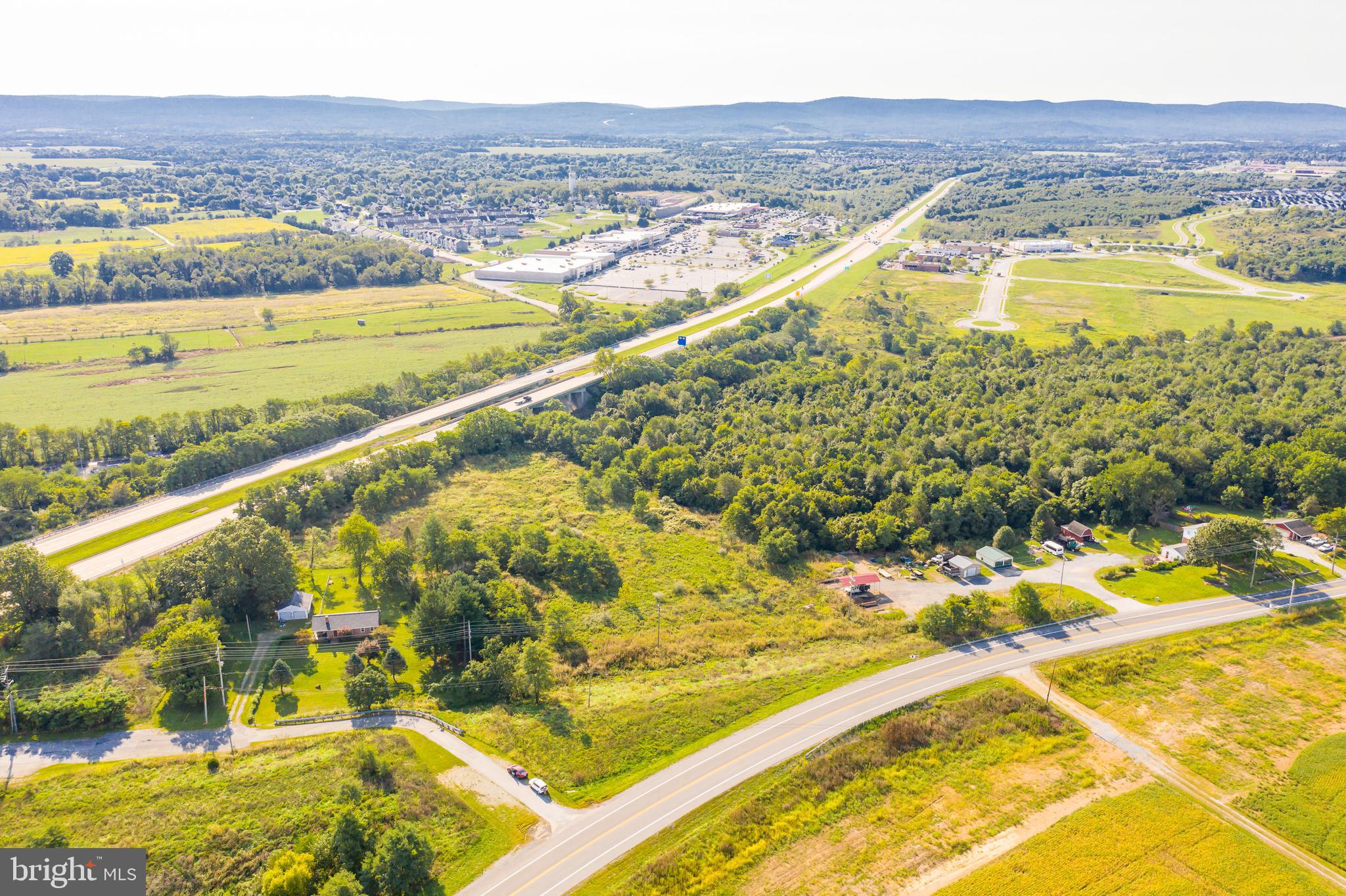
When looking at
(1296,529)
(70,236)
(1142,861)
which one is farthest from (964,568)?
(70,236)

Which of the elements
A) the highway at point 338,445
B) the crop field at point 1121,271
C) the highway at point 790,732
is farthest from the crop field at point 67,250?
the crop field at point 1121,271

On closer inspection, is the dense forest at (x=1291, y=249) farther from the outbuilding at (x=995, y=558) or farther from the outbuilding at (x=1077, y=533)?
the outbuilding at (x=995, y=558)

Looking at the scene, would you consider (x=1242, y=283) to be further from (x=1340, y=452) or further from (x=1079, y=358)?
(x=1340, y=452)

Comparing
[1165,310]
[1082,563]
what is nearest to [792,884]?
[1082,563]

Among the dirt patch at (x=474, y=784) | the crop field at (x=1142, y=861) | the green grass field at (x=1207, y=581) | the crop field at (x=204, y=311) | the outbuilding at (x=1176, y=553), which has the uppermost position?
the crop field at (x=204, y=311)

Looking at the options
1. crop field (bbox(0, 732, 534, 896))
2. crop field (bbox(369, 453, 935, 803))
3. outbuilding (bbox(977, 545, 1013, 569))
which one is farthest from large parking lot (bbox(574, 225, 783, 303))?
crop field (bbox(0, 732, 534, 896))
